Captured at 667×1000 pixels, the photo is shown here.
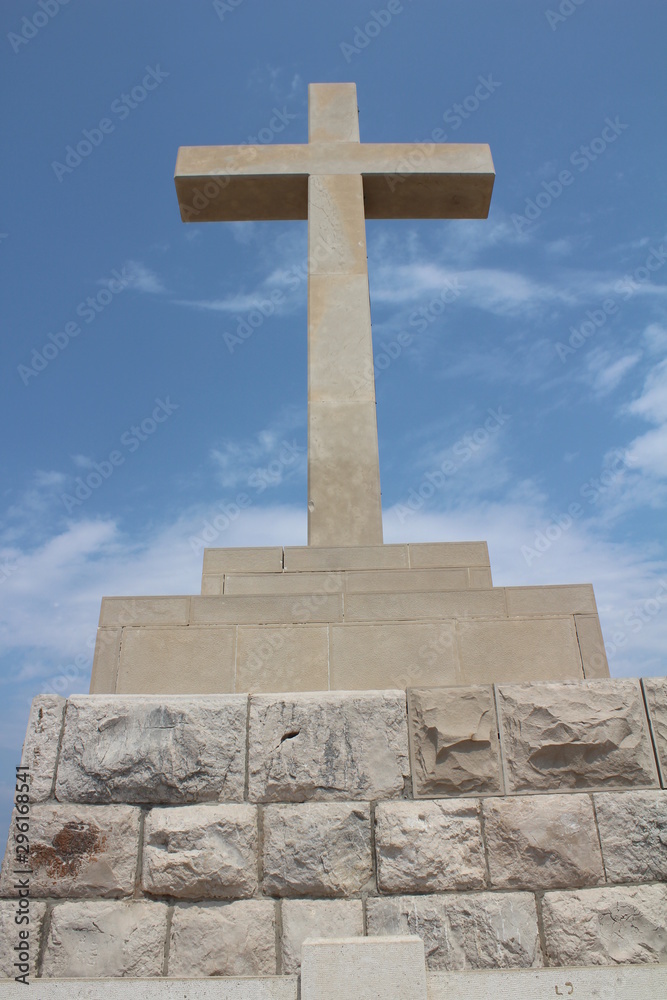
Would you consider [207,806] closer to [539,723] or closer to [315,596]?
[315,596]

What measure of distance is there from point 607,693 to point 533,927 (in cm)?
109

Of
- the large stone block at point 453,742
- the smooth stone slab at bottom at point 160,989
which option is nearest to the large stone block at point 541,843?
the large stone block at point 453,742

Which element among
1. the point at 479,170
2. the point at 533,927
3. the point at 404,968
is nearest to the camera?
the point at 404,968

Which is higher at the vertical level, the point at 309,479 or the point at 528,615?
the point at 309,479

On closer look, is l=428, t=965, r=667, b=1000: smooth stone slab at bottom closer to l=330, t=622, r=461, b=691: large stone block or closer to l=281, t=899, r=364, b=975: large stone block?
l=281, t=899, r=364, b=975: large stone block

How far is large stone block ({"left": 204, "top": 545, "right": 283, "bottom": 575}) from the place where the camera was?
4.26 meters

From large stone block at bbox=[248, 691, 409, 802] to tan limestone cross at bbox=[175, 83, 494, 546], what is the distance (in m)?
1.46

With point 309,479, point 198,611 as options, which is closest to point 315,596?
point 198,611

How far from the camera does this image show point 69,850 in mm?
3268

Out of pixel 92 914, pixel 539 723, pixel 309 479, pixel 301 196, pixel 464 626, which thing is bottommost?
pixel 92 914

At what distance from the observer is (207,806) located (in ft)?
10.9

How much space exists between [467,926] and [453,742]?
75 cm

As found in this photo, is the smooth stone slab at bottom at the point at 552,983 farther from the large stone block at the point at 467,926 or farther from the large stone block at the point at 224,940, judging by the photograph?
the large stone block at the point at 224,940

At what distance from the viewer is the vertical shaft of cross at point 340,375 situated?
16.0 ft
